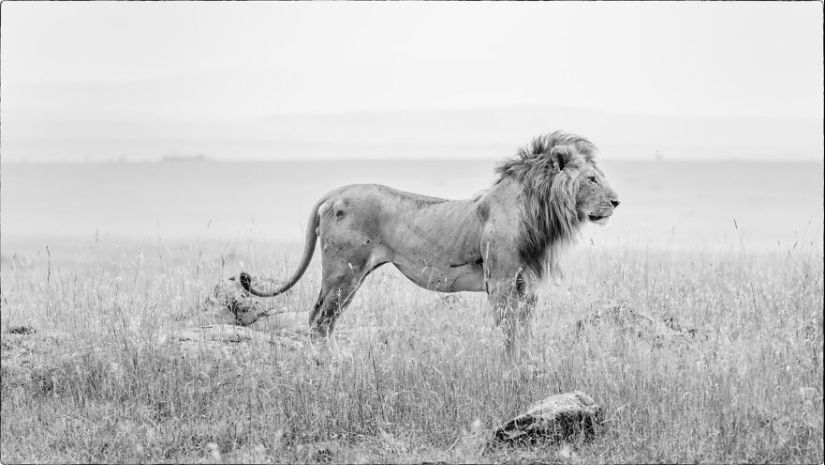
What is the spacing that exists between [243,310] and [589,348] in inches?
150

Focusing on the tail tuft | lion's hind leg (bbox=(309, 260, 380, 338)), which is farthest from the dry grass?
the tail tuft

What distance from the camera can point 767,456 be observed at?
5.57m

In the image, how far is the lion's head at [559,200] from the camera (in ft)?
23.6

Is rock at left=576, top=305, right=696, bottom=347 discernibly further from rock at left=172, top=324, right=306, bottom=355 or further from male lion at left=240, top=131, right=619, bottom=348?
rock at left=172, top=324, right=306, bottom=355

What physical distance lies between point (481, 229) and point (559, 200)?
27.4 inches

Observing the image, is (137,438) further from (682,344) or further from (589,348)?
(682,344)

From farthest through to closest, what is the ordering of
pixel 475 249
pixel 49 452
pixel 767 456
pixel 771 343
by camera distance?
pixel 475 249 → pixel 771 343 → pixel 49 452 → pixel 767 456

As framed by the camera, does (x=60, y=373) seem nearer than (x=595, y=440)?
No

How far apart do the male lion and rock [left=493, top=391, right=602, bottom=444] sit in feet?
3.71

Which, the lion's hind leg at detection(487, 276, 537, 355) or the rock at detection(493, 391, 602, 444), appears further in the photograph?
the lion's hind leg at detection(487, 276, 537, 355)

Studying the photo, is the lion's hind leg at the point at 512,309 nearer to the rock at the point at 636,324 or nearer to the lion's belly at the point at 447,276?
the lion's belly at the point at 447,276

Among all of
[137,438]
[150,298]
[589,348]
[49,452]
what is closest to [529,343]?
[589,348]

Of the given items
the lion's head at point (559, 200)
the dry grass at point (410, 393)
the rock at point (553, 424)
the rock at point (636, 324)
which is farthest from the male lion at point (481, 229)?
the rock at point (553, 424)

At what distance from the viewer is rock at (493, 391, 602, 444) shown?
18.8 feet
